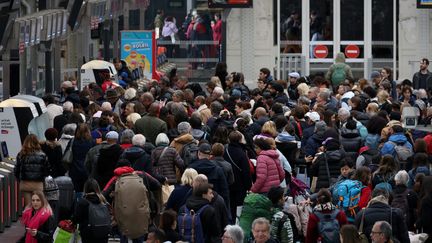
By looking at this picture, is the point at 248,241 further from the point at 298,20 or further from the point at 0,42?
the point at 298,20

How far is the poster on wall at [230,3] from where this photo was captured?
49.9 metres

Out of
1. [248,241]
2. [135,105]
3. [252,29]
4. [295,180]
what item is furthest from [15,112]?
[252,29]

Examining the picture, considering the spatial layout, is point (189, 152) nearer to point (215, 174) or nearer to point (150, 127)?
point (215, 174)

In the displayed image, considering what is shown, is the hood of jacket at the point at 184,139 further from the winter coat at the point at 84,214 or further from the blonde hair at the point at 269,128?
the winter coat at the point at 84,214

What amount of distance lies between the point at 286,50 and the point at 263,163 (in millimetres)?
29931

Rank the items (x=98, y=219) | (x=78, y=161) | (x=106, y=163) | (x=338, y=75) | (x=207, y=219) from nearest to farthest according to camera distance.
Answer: (x=207, y=219), (x=98, y=219), (x=106, y=163), (x=78, y=161), (x=338, y=75)

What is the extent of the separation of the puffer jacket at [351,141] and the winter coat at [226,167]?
386cm

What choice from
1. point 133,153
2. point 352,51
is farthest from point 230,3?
point 133,153

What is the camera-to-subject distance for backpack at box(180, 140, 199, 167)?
2427 cm

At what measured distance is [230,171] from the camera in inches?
912

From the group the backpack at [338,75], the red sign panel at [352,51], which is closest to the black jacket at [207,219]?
the backpack at [338,75]

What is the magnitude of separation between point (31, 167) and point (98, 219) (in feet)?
8.32

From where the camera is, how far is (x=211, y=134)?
1073 inches

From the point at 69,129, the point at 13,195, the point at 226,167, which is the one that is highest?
the point at 69,129
